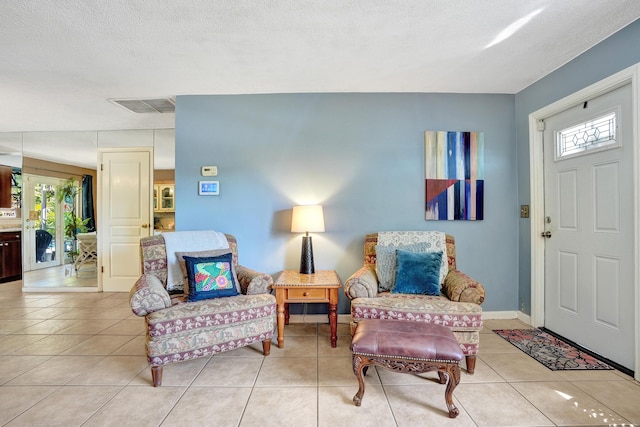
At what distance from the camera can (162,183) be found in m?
4.73

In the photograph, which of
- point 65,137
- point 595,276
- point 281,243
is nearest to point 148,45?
point 281,243

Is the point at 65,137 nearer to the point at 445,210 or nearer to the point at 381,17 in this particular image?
the point at 381,17

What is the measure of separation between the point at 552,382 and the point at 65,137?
6.33 metres

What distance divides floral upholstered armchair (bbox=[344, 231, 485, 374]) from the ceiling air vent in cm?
273

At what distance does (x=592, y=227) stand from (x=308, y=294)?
7.71ft

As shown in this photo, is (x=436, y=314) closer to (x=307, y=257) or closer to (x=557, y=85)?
(x=307, y=257)

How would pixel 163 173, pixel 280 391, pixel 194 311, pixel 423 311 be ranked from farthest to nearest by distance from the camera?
pixel 163 173
pixel 423 311
pixel 194 311
pixel 280 391

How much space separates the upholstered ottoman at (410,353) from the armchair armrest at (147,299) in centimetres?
132

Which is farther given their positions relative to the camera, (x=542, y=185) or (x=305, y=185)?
(x=305, y=185)

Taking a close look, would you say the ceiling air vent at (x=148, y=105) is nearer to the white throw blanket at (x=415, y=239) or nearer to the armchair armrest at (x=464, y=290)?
the white throw blanket at (x=415, y=239)

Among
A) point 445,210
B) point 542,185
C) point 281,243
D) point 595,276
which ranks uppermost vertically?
point 542,185

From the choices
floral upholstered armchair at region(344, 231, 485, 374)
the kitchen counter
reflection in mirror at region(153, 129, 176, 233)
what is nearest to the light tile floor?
floral upholstered armchair at region(344, 231, 485, 374)

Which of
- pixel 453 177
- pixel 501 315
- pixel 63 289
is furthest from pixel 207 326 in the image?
pixel 63 289

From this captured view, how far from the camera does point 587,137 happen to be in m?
2.41
